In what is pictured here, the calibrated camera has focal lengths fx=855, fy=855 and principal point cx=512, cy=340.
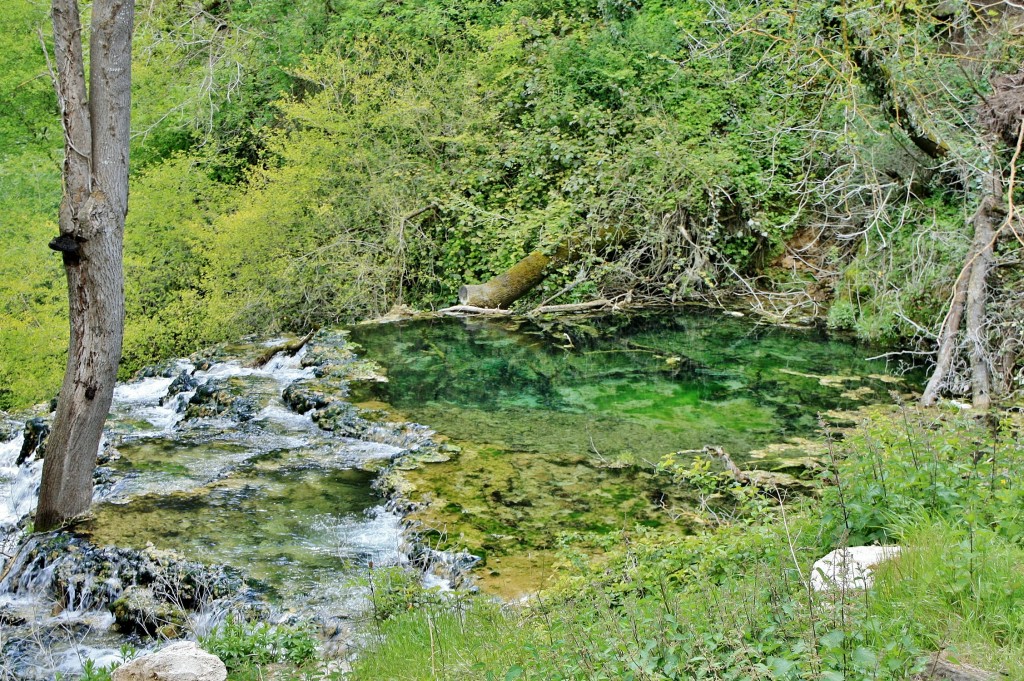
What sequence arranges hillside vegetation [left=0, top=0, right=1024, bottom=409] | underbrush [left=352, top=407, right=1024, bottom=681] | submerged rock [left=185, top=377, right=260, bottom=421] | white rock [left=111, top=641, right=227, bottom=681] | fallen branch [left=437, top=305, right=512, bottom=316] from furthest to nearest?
1. fallen branch [left=437, top=305, right=512, bottom=316]
2. hillside vegetation [left=0, top=0, right=1024, bottom=409]
3. submerged rock [left=185, top=377, right=260, bottom=421]
4. white rock [left=111, top=641, right=227, bottom=681]
5. underbrush [left=352, top=407, right=1024, bottom=681]

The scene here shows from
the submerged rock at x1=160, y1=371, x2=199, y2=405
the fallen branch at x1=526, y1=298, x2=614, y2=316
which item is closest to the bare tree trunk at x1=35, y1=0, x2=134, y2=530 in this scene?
the submerged rock at x1=160, y1=371, x2=199, y2=405

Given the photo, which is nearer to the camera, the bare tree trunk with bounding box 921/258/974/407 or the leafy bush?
the leafy bush

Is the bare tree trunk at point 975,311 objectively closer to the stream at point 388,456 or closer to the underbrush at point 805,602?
the stream at point 388,456

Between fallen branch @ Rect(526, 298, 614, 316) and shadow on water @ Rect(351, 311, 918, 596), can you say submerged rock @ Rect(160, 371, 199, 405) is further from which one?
fallen branch @ Rect(526, 298, 614, 316)

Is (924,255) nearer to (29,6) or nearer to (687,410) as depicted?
(687,410)

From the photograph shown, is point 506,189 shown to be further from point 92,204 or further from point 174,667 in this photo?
point 174,667

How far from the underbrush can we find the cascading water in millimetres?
1330

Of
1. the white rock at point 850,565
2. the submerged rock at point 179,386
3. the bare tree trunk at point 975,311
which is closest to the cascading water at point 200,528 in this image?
the submerged rock at point 179,386

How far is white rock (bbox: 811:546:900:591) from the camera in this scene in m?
3.17

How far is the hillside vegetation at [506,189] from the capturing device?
463 inches

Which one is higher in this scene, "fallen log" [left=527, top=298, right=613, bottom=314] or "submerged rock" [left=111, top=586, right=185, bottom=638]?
"fallen log" [left=527, top=298, right=613, bottom=314]

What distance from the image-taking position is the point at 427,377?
10.2 meters

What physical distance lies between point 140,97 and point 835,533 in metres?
16.9

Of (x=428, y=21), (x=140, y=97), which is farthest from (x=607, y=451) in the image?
(x=140, y=97)
